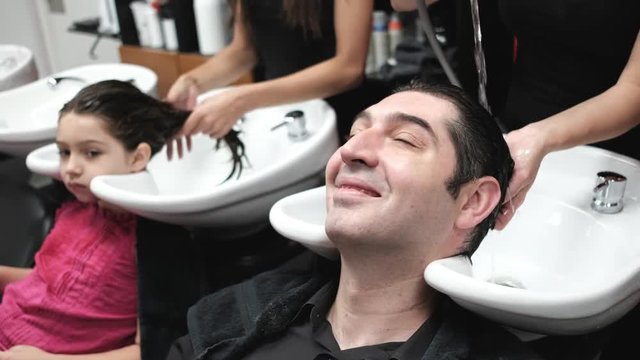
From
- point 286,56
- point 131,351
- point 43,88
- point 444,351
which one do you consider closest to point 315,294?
point 444,351

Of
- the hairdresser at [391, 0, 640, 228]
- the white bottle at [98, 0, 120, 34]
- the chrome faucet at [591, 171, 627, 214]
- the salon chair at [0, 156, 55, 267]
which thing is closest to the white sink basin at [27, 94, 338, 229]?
the salon chair at [0, 156, 55, 267]

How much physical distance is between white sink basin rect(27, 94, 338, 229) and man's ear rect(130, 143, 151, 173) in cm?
3

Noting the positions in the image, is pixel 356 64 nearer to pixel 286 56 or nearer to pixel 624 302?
pixel 286 56

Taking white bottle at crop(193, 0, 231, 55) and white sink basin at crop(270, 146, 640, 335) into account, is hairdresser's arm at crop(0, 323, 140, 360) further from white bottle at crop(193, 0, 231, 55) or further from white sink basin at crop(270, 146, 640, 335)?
white bottle at crop(193, 0, 231, 55)

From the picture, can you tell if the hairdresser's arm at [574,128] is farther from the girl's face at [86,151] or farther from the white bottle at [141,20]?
the white bottle at [141,20]

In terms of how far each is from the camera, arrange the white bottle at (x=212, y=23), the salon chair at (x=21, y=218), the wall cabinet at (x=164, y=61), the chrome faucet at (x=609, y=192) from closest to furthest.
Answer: the chrome faucet at (x=609, y=192)
the salon chair at (x=21, y=218)
the white bottle at (x=212, y=23)
the wall cabinet at (x=164, y=61)

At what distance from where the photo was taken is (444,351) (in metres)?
0.98

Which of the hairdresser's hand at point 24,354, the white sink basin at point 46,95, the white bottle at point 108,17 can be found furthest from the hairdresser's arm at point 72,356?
the white bottle at point 108,17

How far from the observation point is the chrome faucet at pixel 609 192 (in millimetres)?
1198

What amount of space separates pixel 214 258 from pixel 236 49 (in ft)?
2.15

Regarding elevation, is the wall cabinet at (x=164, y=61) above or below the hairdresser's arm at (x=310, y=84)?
below

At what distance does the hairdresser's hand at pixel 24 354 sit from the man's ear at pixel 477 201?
887 mm

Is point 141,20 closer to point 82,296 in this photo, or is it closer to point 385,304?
point 82,296

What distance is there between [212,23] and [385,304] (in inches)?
61.2
